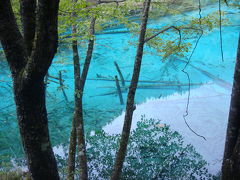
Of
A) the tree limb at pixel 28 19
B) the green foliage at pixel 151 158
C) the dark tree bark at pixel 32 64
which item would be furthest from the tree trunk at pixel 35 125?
the green foliage at pixel 151 158

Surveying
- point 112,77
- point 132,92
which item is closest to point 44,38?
point 132,92

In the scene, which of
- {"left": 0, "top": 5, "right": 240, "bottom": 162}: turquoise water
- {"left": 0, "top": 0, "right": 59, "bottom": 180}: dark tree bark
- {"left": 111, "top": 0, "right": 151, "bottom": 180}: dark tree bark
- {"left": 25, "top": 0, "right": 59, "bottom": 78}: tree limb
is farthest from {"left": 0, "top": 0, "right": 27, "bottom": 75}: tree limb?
{"left": 0, "top": 5, "right": 240, "bottom": 162}: turquoise water

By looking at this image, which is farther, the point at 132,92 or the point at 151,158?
the point at 151,158

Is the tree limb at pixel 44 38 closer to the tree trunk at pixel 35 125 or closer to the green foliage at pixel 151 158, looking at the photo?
the tree trunk at pixel 35 125

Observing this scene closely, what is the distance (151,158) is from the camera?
572 cm

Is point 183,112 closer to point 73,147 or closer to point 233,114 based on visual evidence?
point 73,147

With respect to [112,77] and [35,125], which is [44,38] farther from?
[112,77]

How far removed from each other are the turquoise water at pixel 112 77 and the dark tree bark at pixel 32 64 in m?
5.89

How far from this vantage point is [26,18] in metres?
1.47

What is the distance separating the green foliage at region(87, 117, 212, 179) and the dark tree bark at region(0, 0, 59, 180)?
4.01 meters

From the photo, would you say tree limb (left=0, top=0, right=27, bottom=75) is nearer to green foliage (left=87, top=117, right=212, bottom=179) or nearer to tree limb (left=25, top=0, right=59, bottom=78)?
tree limb (left=25, top=0, right=59, bottom=78)

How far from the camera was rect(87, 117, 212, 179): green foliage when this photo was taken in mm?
5422

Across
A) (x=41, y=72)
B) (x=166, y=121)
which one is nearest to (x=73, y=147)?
(x=41, y=72)

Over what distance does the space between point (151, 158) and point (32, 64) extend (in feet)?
15.9
